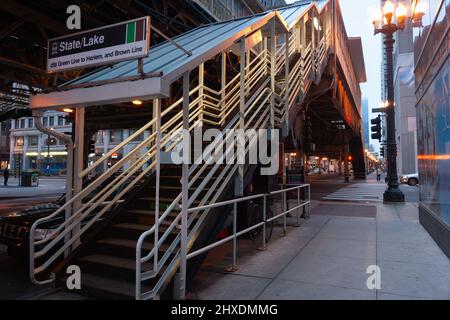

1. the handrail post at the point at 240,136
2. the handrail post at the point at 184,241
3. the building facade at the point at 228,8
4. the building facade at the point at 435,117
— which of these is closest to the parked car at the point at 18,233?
the handrail post at the point at 184,241

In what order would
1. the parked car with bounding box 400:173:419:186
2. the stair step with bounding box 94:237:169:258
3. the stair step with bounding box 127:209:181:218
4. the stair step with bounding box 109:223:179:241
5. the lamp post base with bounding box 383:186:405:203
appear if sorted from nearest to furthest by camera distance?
the stair step with bounding box 94:237:169:258, the stair step with bounding box 109:223:179:241, the stair step with bounding box 127:209:181:218, the lamp post base with bounding box 383:186:405:203, the parked car with bounding box 400:173:419:186

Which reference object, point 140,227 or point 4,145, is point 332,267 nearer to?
point 140,227

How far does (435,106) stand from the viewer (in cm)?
679

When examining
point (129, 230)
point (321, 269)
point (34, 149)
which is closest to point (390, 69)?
point (321, 269)

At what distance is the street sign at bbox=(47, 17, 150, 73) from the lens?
3914 millimetres

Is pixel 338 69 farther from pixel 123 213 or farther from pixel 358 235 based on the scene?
pixel 123 213

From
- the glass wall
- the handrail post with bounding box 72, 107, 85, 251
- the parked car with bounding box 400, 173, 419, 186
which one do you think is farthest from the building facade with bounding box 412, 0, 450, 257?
the parked car with bounding box 400, 173, 419, 186

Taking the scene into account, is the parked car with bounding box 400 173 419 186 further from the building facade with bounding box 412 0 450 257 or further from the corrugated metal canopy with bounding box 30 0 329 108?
the corrugated metal canopy with bounding box 30 0 329 108

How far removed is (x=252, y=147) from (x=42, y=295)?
13.2 feet

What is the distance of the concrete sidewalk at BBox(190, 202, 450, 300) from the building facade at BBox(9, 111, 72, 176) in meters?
64.4

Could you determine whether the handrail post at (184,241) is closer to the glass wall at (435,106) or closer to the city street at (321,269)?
the city street at (321,269)

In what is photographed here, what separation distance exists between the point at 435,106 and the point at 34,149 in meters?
75.5

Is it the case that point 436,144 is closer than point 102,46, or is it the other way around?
point 102,46
